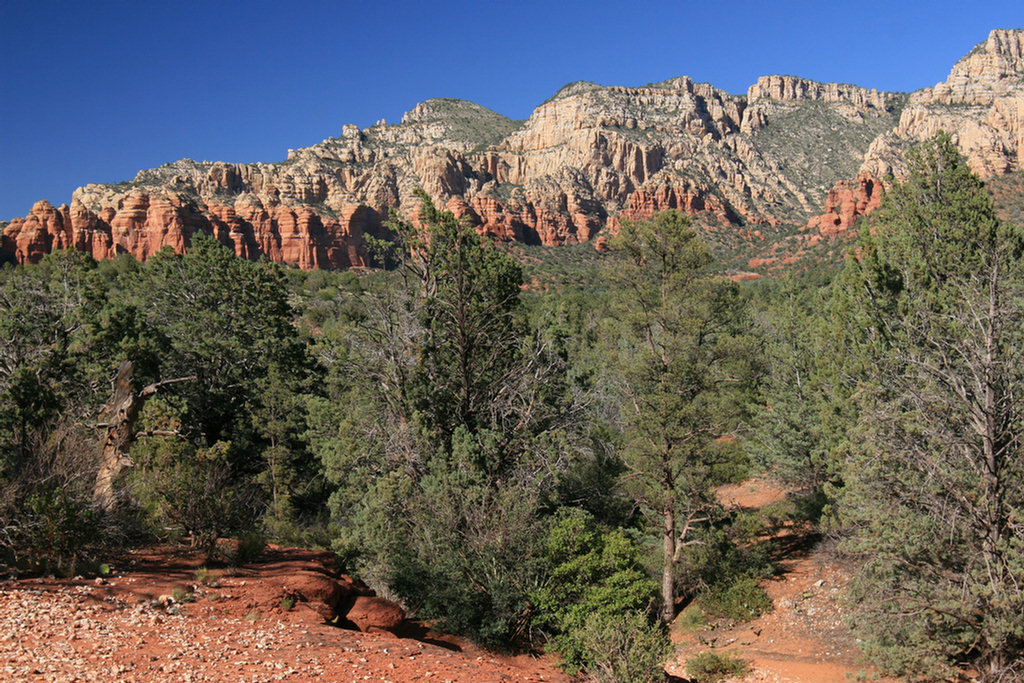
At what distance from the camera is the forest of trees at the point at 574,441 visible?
982 centimetres

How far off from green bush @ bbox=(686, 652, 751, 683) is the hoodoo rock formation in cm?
7529

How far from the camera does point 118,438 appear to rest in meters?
12.1

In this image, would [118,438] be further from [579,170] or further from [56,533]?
[579,170]

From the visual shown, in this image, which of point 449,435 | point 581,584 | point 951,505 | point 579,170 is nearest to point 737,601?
point 581,584

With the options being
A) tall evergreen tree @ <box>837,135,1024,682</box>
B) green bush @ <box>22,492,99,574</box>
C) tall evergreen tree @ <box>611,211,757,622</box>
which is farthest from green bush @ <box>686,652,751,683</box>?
green bush @ <box>22,492,99,574</box>

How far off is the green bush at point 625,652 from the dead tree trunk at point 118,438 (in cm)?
820

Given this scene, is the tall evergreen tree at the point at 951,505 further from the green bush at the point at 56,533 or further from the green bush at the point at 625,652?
the green bush at the point at 56,533

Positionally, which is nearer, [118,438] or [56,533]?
[56,533]

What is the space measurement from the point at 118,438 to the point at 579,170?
136 m

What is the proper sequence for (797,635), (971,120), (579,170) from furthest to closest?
(579,170) → (971,120) → (797,635)

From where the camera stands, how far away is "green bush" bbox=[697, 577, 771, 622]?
16.9m

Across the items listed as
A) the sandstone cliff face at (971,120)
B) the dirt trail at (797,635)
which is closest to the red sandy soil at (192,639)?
the dirt trail at (797,635)

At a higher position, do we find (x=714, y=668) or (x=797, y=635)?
(x=714, y=668)

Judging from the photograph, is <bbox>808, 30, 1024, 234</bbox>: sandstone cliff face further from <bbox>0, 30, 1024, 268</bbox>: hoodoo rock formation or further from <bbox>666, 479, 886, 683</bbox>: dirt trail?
<bbox>666, 479, 886, 683</bbox>: dirt trail
